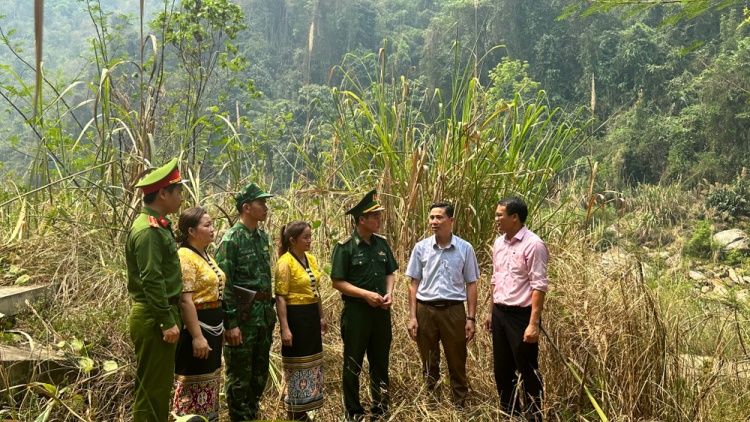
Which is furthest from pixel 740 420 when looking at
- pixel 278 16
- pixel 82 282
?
pixel 278 16

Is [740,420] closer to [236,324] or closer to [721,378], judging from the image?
[721,378]

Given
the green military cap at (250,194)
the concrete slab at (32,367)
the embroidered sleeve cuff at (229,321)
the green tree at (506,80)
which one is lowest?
the concrete slab at (32,367)

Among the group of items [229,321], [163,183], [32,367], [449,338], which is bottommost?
[32,367]

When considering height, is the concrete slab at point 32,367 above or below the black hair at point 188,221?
below

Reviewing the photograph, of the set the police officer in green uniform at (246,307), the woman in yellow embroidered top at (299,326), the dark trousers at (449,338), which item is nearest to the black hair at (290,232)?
the woman in yellow embroidered top at (299,326)

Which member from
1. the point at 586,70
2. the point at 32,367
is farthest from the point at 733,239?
the point at 32,367

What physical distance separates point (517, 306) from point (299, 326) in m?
1.28

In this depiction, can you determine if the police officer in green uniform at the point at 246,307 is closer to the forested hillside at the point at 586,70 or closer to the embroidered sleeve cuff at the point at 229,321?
the embroidered sleeve cuff at the point at 229,321

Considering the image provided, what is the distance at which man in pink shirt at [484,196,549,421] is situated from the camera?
3080 millimetres

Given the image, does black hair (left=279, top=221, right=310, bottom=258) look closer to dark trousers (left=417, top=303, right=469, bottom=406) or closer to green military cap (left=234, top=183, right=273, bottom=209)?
green military cap (left=234, top=183, right=273, bottom=209)

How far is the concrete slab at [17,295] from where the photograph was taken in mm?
3767

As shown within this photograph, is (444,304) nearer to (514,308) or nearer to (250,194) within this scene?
(514,308)

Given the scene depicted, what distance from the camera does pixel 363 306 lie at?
342 centimetres

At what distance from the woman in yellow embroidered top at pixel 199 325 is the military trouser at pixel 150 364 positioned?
225mm
